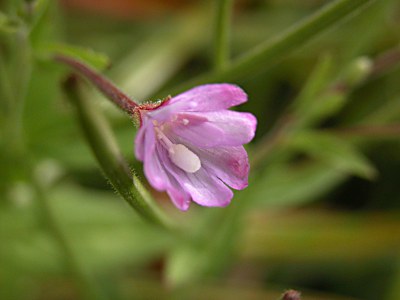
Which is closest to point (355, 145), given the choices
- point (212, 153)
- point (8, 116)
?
point (8, 116)

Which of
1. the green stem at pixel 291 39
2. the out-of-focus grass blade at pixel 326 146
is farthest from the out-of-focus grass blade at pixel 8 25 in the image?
the out-of-focus grass blade at pixel 326 146

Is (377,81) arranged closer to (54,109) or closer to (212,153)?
(54,109)

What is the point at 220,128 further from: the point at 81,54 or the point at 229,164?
the point at 81,54

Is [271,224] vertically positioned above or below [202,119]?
above

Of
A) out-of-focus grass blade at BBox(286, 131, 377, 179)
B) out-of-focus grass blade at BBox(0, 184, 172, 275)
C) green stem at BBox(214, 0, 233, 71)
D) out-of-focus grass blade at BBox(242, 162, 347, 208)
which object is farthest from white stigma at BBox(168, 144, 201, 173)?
out-of-focus grass blade at BBox(242, 162, 347, 208)

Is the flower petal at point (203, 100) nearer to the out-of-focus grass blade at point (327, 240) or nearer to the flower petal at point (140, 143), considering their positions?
the flower petal at point (140, 143)

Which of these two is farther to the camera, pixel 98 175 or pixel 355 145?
pixel 98 175
